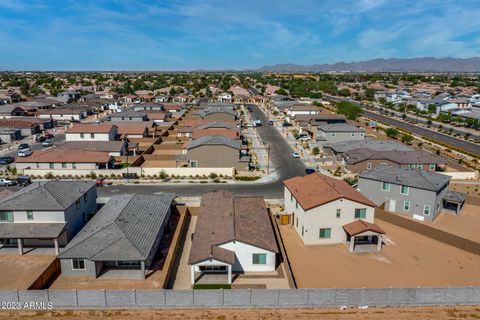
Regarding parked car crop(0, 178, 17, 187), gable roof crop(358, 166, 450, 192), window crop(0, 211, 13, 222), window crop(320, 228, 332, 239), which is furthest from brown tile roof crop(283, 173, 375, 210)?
parked car crop(0, 178, 17, 187)

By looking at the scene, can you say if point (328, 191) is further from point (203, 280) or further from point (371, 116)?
point (371, 116)

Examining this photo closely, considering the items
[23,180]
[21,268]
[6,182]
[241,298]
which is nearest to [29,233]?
[21,268]

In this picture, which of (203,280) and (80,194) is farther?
(80,194)

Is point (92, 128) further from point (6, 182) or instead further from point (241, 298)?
point (241, 298)

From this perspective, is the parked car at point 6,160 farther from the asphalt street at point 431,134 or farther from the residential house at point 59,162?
the asphalt street at point 431,134

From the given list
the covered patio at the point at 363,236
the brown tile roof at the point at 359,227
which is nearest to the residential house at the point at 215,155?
the brown tile roof at the point at 359,227

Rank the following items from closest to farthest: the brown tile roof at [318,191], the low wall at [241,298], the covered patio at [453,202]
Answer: the low wall at [241,298] → the brown tile roof at [318,191] → the covered patio at [453,202]

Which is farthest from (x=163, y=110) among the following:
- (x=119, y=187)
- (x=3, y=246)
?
(x=3, y=246)
